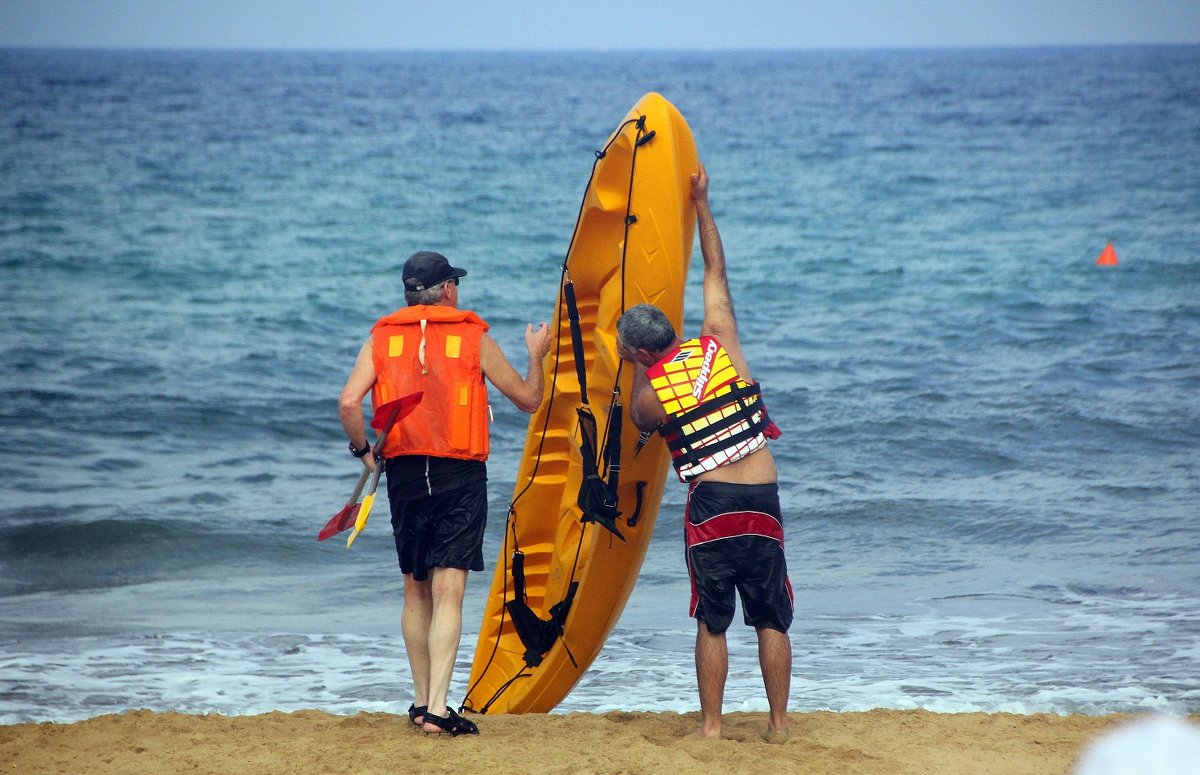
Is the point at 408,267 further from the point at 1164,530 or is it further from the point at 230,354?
the point at 230,354

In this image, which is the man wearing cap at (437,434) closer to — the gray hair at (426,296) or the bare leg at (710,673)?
the gray hair at (426,296)

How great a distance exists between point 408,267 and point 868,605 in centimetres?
397

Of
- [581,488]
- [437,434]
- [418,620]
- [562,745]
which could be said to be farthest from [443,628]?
[581,488]

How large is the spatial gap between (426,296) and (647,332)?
31.4 inches

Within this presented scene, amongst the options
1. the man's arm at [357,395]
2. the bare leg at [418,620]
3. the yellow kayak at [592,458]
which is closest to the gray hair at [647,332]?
the yellow kayak at [592,458]

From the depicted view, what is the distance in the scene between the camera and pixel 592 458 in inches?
203

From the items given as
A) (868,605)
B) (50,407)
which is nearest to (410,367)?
(868,605)

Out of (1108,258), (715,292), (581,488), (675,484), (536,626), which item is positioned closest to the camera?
(715,292)

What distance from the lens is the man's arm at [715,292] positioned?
15.3 ft

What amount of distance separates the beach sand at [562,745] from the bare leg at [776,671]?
0.21 feet

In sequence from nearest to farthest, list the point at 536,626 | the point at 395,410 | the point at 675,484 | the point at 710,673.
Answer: the point at 395,410, the point at 710,673, the point at 536,626, the point at 675,484

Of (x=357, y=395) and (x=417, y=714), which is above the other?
(x=357, y=395)

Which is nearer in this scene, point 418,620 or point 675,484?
point 418,620

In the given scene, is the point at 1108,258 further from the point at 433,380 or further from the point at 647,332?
the point at 433,380
